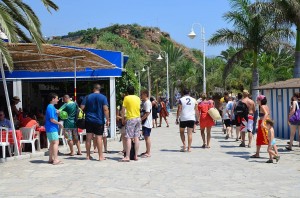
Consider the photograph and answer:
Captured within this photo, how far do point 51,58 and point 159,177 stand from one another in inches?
273

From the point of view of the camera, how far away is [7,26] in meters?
11.6

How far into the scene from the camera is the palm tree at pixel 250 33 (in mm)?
26062

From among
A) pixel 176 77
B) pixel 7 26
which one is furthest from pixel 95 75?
pixel 176 77

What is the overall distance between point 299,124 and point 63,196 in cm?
782

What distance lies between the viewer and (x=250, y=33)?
2692 cm

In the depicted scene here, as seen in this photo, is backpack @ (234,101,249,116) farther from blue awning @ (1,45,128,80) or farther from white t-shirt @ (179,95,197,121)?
blue awning @ (1,45,128,80)

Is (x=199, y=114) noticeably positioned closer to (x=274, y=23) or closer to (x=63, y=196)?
(x=63, y=196)

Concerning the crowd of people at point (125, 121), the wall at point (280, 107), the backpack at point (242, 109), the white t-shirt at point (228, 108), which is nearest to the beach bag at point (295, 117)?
the crowd of people at point (125, 121)

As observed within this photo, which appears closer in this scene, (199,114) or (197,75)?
(199,114)

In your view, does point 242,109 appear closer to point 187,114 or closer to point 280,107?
point 187,114

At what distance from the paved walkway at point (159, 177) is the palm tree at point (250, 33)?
14592 mm

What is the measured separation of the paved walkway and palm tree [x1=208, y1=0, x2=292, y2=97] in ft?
47.9

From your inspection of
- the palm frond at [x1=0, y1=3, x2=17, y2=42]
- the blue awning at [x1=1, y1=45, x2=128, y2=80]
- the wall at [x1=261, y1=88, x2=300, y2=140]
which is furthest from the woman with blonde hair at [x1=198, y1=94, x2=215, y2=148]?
the palm frond at [x1=0, y1=3, x2=17, y2=42]

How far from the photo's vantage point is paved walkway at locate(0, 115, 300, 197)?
7734 mm
